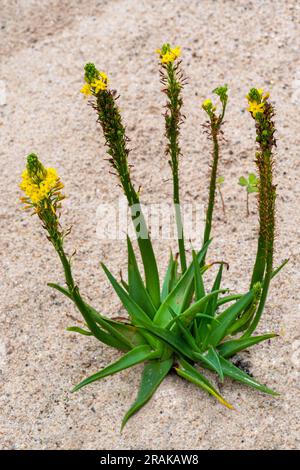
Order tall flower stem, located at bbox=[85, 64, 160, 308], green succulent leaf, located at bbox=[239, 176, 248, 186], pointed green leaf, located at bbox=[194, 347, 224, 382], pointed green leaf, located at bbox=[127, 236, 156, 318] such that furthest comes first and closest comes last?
1. green succulent leaf, located at bbox=[239, 176, 248, 186]
2. pointed green leaf, located at bbox=[127, 236, 156, 318]
3. pointed green leaf, located at bbox=[194, 347, 224, 382]
4. tall flower stem, located at bbox=[85, 64, 160, 308]

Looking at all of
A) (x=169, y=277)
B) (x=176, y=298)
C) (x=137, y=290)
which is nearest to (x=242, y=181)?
(x=169, y=277)

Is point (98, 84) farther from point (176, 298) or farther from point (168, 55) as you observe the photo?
point (176, 298)

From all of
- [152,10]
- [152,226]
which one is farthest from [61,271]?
[152,10]

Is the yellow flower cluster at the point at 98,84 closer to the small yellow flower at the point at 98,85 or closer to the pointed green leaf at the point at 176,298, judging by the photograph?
the small yellow flower at the point at 98,85

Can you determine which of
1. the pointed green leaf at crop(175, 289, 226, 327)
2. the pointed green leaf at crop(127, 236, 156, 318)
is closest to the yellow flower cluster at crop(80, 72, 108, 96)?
the pointed green leaf at crop(127, 236, 156, 318)

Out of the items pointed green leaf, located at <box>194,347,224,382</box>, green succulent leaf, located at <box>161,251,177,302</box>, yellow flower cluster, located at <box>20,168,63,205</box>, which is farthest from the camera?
green succulent leaf, located at <box>161,251,177,302</box>

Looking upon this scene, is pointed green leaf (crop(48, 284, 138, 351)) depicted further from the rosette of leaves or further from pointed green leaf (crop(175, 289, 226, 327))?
pointed green leaf (crop(175, 289, 226, 327))
